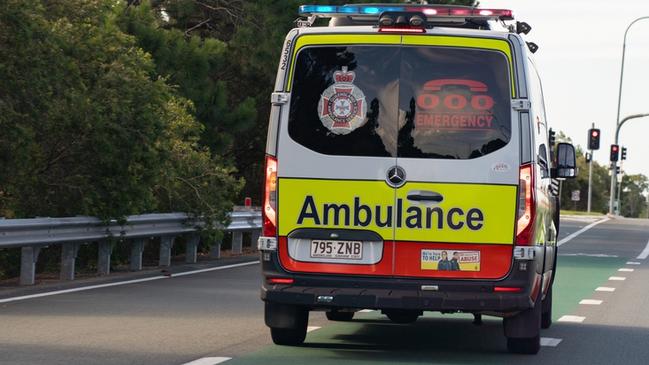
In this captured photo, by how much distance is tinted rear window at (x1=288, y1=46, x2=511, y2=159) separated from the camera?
10875 mm

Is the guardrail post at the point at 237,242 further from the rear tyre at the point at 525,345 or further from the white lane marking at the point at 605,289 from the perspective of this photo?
the rear tyre at the point at 525,345

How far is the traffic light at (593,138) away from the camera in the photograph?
77.5 meters

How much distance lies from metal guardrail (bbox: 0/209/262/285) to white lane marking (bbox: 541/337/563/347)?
648 cm

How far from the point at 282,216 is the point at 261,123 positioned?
86.1 ft

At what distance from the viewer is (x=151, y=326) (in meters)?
13.1

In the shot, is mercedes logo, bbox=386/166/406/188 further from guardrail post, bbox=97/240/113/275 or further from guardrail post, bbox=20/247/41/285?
guardrail post, bbox=97/240/113/275

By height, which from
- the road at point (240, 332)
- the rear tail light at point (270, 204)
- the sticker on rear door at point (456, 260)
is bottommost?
the road at point (240, 332)

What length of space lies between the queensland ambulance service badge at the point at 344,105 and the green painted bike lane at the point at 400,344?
1.71 metres

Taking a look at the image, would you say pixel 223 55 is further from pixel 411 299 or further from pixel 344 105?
pixel 411 299

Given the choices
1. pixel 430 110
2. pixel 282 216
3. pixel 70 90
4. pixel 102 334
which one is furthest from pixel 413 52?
pixel 70 90

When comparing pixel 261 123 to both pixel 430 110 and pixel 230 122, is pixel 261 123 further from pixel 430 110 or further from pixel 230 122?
pixel 430 110

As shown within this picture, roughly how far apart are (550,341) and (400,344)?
1.46 m

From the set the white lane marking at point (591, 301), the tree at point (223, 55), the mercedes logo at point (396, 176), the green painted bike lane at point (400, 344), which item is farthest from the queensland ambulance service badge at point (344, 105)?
the tree at point (223, 55)

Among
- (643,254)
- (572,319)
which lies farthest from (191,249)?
(643,254)
